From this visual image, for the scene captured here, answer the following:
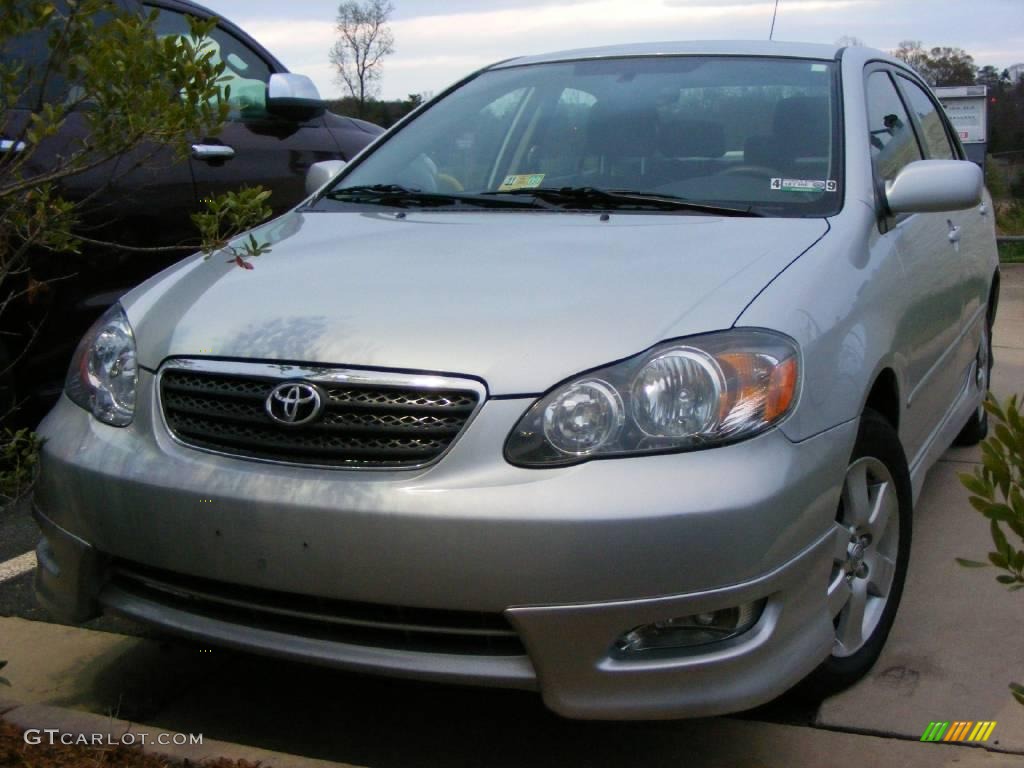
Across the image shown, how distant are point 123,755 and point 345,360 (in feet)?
2.82

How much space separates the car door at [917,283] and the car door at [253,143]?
252cm

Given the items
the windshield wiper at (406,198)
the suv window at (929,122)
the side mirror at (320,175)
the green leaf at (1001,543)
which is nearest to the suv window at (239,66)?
the side mirror at (320,175)

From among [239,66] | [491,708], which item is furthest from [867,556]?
[239,66]

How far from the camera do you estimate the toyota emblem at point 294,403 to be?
8.20 feet

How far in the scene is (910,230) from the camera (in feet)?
11.7

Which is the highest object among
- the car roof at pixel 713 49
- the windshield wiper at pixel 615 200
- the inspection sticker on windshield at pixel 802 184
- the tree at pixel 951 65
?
the car roof at pixel 713 49

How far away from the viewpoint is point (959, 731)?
110 inches

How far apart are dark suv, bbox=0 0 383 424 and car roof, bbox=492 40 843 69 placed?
128 centimetres

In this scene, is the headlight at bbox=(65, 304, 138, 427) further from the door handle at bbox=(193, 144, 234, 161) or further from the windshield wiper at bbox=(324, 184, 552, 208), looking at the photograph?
the door handle at bbox=(193, 144, 234, 161)

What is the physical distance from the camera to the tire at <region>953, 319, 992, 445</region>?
4.98 metres

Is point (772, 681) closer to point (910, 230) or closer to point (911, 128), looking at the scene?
point (910, 230)

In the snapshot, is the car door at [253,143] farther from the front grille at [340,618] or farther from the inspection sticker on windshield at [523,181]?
the front grille at [340,618]

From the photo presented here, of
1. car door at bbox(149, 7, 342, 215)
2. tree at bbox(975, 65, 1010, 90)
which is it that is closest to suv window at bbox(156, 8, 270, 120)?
car door at bbox(149, 7, 342, 215)

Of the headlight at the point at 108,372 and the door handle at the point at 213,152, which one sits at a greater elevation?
the door handle at the point at 213,152
